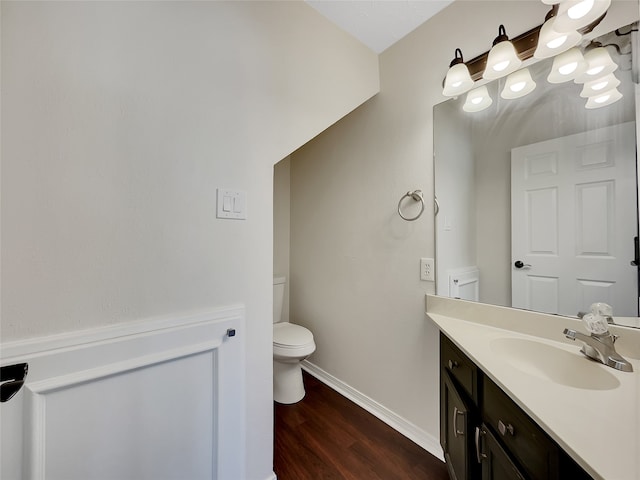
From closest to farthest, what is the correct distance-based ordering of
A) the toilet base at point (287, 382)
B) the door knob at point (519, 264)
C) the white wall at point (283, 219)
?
the door knob at point (519, 264) → the toilet base at point (287, 382) → the white wall at point (283, 219)

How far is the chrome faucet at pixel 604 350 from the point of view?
29.3 inches

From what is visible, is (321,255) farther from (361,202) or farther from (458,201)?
(458,201)

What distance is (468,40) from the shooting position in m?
1.22

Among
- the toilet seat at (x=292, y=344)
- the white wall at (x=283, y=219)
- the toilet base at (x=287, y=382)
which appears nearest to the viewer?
the toilet seat at (x=292, y=344)

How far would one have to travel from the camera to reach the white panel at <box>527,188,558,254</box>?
1037mm

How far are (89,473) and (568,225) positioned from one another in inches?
73.5

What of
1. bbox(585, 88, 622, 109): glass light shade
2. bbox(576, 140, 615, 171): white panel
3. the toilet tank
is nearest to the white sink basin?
bbox(576, 140, 615, 171): white panel

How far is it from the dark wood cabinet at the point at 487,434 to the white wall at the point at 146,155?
79 cm

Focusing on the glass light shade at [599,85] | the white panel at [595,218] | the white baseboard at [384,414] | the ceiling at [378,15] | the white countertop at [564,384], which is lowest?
the white baseboard at [384,414]

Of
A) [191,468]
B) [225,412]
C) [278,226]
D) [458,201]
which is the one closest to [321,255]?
[278,226]

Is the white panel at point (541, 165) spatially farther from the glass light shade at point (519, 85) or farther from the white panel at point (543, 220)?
the glass light shade at point (519, 85)

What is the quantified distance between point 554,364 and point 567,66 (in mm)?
1138

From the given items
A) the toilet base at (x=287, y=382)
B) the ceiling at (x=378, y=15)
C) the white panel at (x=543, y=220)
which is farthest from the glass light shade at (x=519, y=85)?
the toilet base at (x=287, y=382)

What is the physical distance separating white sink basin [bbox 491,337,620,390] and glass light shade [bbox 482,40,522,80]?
115cm
